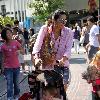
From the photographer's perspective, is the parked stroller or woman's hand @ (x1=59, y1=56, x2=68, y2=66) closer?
the parked stroller

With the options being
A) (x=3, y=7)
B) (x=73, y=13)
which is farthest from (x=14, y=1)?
(x=73, y=13)

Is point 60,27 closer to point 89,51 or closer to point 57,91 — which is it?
point 57,91

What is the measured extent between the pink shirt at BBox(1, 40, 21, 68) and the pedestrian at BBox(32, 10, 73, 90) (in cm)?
259

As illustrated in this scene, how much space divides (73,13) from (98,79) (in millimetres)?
46974

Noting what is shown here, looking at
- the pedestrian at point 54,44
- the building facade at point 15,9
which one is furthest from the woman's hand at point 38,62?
the building facade at point 15,9

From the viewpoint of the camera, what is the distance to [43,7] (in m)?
43.4

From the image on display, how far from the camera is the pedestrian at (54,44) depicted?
703 cm

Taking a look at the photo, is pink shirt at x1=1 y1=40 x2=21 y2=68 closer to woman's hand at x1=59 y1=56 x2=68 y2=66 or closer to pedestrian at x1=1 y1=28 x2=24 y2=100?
pedestrian at x1=1 y1=28 x2=24 y2=100

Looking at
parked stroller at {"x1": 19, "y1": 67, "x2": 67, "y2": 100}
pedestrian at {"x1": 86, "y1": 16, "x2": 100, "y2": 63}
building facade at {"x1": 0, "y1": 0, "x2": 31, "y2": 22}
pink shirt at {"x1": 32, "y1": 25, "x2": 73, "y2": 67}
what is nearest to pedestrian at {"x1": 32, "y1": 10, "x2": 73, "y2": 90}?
pink shirt at {"x1": 32, "y1": 25, "x2": 73, "y2": 67}

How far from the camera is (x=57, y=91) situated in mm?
6754

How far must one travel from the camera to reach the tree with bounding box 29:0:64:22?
42.4m

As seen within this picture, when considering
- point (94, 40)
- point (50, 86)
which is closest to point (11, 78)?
point (50, 86)

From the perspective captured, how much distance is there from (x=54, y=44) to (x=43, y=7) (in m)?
36.4

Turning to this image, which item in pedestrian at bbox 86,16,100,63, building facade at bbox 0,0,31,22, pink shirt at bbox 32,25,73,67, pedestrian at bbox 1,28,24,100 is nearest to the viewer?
pink shirt at bbox 32,25,73,67
